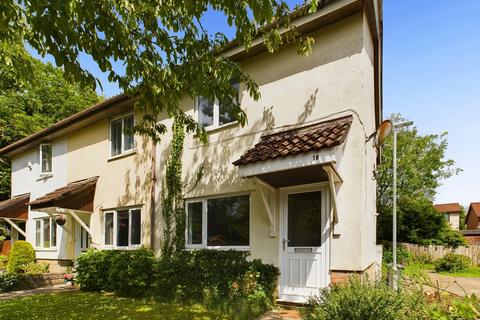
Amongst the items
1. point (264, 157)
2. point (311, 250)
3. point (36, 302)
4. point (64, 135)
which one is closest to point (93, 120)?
point (64, 135)

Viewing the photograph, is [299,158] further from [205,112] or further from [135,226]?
[135,226]

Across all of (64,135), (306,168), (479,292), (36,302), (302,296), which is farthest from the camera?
(64,135)

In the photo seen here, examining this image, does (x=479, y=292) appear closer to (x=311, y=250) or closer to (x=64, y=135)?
(x=311, y=250)

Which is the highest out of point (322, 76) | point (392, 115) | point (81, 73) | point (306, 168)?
point (392, 115)

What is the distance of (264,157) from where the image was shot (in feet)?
27.4

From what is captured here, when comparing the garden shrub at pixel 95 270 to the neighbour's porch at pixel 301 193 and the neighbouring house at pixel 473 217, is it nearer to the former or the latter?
the neighbour's porch at pixel 301 193

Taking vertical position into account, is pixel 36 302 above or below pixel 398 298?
below

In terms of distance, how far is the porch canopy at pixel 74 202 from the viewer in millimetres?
14461

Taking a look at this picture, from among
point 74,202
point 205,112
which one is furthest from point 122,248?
point 205,112

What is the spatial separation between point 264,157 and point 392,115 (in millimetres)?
→ 37027

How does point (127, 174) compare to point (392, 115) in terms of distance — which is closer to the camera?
point (127, 174)

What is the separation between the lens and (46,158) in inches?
769

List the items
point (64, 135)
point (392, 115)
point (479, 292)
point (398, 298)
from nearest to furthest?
point (398, 298) → point (479, 292) → point (64, 135) → point (392, 115)

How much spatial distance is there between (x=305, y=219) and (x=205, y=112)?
16.0 feet
